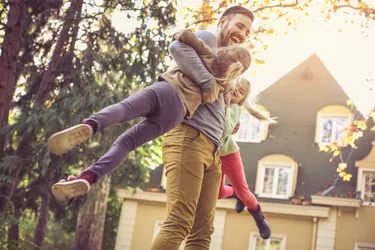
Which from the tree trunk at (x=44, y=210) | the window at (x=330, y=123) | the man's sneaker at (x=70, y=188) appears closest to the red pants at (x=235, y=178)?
the man's sneaker at (x=70, y=188)

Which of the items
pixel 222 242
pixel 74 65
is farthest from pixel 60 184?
pixel 222 242

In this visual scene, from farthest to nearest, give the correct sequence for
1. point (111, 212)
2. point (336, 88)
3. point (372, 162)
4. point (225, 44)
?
point (111, 212) < point (336, 88) < point (372, 162) < point (225, 44)

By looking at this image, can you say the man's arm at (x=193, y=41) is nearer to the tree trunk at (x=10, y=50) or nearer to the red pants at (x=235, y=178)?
the red pants at (x=235, y=178)

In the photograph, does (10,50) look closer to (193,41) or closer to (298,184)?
(193,41)

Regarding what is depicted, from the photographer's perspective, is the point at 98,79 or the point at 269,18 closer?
the point at 98,79

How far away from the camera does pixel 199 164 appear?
3.17m

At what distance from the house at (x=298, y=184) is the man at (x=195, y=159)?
45.3 ft

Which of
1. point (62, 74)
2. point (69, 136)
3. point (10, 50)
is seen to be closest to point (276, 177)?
point (62, 74)

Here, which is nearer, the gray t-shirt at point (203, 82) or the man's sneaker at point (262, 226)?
the gray t-shirt at point (203, 82)

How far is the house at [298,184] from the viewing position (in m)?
16.8

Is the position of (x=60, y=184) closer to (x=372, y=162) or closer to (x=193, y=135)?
(x=193, y=135)

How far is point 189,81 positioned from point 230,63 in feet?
0.92

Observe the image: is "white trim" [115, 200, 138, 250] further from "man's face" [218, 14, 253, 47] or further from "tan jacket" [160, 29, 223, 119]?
"tan jacket" [160, 29, 223, 119]

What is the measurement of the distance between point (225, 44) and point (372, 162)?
14.5 metres
